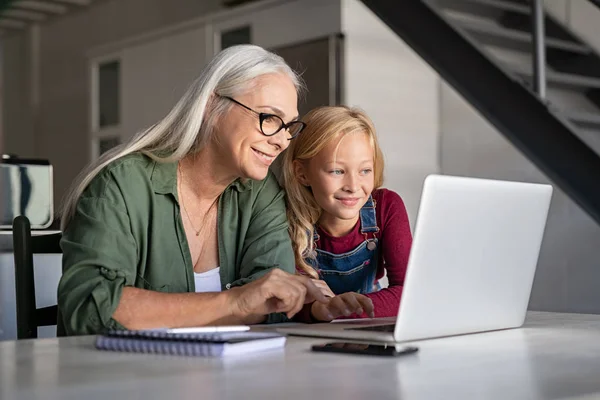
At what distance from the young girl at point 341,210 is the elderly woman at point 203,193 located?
14 centimetres

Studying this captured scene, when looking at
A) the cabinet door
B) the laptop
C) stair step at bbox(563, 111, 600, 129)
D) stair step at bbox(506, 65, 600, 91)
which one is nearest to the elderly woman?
the laptop

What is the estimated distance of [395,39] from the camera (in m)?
4.07

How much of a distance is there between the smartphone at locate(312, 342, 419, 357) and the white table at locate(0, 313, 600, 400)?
0.01 m

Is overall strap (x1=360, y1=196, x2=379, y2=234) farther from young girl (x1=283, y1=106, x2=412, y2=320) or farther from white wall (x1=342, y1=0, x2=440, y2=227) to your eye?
white wall (x1=342, y1=0, x2=440, y2=227)

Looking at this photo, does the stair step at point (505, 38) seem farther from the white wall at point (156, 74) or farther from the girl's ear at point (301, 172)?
the white wall at point (156, 74)

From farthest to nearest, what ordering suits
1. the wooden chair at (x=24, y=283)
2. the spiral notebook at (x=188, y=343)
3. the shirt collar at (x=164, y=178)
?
1. the shirt collar at (x=164, y=178)
2. the wooden chair at (x=24, y=283)
3. the spiral notebook at (x=188, y=343)

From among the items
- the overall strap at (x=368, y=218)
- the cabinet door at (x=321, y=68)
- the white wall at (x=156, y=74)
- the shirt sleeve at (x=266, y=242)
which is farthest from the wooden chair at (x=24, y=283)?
the white wall at (x=156, y=74)

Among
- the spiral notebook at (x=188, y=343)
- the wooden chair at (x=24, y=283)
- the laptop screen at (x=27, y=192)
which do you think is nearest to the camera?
the spiral notebook at (x=188, y=343)

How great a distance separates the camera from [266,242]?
1938 mm

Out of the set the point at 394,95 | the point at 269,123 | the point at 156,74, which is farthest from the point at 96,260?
the point at 156,74

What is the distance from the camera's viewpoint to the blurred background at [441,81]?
285cm

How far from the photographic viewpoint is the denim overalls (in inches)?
85.2

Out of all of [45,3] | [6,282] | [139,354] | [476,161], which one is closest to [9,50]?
[45,3]

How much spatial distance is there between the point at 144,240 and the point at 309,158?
58cm
